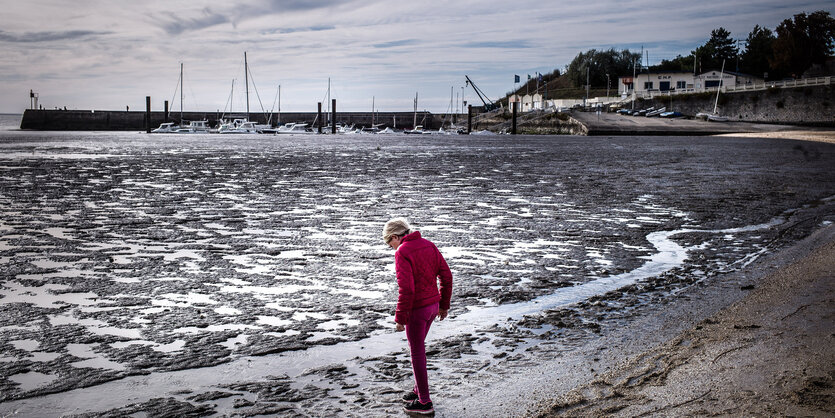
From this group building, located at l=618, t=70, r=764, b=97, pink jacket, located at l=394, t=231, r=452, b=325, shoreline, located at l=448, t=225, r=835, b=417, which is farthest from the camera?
building, located at l=618, t=70, r=764, b=97

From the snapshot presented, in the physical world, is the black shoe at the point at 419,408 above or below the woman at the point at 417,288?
below

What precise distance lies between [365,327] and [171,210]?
10288 mm

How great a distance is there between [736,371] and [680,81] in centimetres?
12493

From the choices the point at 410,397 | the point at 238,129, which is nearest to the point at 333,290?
the point at 410,397

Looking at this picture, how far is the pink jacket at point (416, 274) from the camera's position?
15.8ft

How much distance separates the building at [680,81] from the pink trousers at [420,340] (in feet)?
366

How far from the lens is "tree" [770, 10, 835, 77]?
322 ft

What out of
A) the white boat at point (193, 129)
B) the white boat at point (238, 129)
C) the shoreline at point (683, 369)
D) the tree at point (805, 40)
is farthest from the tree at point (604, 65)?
the shoreline at point (683, 369)

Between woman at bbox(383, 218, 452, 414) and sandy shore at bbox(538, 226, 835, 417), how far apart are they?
923 mm

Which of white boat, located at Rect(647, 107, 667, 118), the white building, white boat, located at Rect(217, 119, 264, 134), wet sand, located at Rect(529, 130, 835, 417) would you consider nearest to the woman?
wet sand, located at Rect(529, 130, 835, 417)

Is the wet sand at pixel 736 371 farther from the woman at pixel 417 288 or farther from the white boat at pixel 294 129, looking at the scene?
the white boat at pixel 294 129

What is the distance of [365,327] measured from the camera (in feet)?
23.6

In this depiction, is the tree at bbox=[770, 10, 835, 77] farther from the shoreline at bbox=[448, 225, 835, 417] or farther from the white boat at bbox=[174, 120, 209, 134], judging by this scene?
the shoreline at bbox=[448, 225, 835, 417]

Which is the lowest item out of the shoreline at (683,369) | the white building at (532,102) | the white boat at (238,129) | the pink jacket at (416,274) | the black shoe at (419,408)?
the black shoe at (419,408)
